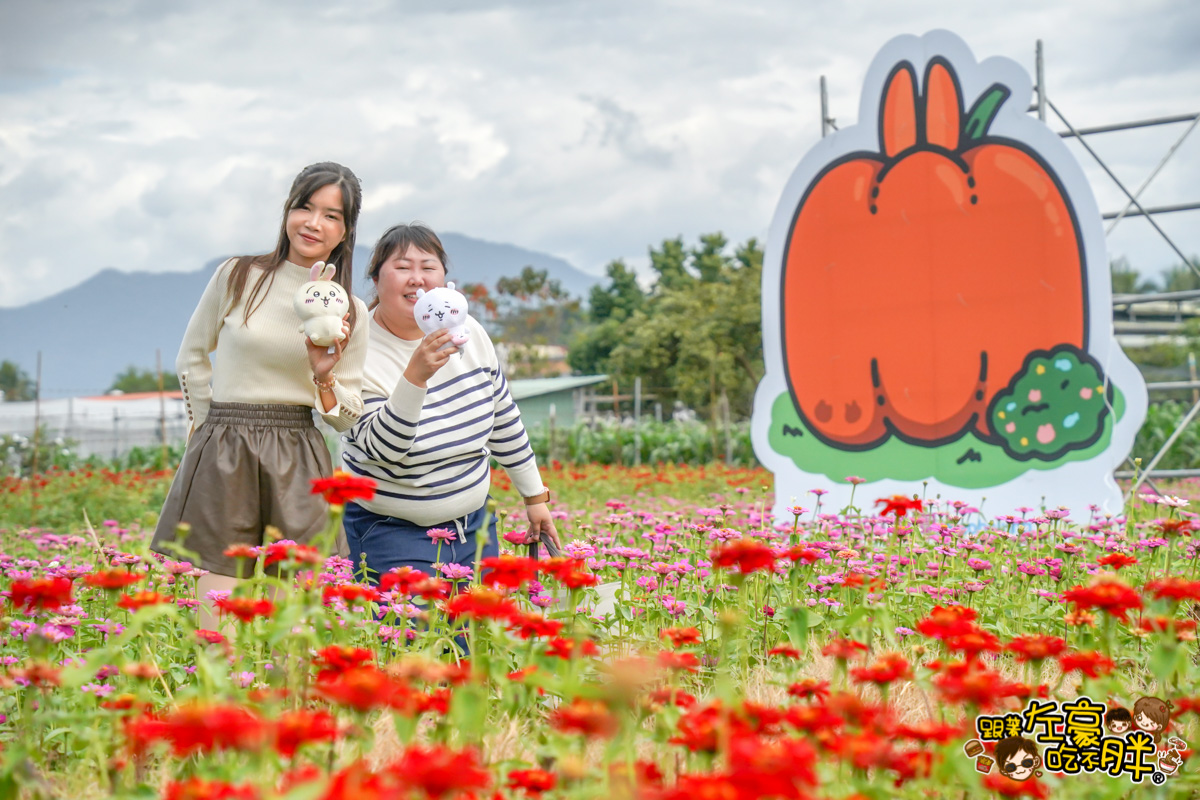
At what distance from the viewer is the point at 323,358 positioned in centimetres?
252

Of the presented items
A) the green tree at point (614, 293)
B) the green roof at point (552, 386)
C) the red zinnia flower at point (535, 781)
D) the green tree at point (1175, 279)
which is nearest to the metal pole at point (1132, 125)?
the red zinnia flower at point (535, 781)

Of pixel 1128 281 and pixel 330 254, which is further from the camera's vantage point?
pixel 1128 281

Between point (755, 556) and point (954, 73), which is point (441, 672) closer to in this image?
point (755, 556)

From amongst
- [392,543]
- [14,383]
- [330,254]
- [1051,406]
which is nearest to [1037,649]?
[392,543]

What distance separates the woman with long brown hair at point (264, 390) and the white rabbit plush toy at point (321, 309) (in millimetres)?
59

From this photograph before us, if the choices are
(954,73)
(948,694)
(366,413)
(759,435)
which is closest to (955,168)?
(954,73)

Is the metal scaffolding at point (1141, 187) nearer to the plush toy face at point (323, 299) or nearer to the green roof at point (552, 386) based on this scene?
the plush toy face at point (323, 299)

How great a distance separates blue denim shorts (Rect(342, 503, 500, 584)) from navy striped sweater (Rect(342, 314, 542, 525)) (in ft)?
0.15

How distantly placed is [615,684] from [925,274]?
193 inches

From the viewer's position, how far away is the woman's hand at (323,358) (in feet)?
8.21

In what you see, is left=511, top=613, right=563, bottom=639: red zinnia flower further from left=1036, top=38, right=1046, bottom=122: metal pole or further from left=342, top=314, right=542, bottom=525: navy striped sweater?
left=1036, top=38, right=1046, bottom=122: metal pole

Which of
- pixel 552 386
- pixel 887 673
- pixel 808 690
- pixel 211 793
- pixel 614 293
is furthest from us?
pixel 614 293

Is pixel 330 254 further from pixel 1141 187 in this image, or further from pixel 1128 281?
pixel 1128 281

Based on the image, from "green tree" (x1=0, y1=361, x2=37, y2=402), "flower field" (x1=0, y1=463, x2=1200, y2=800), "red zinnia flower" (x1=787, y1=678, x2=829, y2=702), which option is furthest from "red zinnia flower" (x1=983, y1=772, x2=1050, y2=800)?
"green tree" (x1=0, y1=361, x2=37, y2=402)
